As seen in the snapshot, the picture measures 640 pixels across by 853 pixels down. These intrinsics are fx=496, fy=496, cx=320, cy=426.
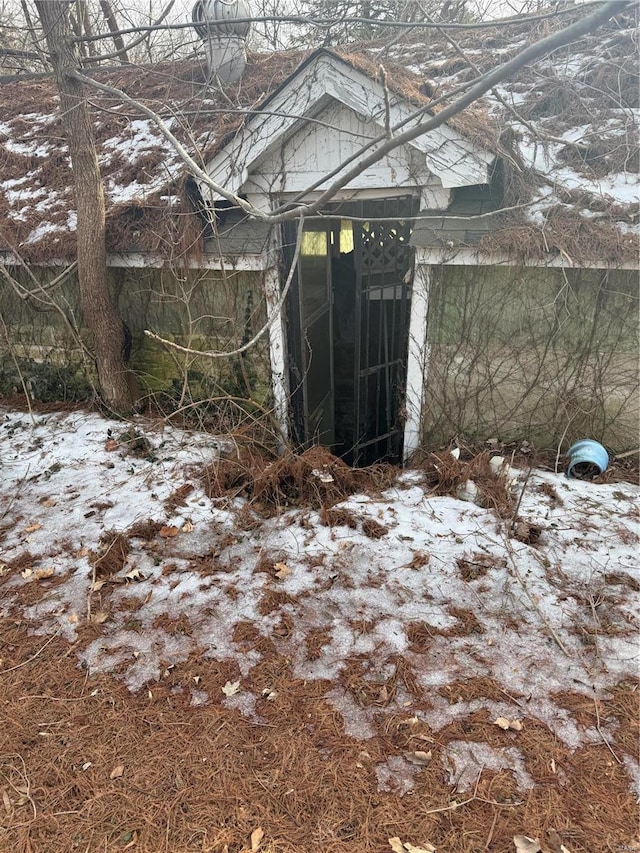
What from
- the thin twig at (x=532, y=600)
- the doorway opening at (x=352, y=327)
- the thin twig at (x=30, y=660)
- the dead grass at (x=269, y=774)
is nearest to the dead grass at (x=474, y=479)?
the thin twig at (x=532, y=600)

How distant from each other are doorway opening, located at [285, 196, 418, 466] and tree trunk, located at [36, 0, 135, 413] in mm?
1973

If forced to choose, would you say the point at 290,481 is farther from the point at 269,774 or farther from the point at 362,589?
the point at 269,774

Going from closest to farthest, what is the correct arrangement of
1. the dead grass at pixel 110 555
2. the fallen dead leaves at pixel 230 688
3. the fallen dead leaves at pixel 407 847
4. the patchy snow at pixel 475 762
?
the fallen dead leaves at pixel 407 847 < the patchy snow at pixel 475 762 < the fallen dead leaves at pixel 230 688 < the dead grass at pixel 110 555

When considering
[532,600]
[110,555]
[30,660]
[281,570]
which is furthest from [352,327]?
[30,660]

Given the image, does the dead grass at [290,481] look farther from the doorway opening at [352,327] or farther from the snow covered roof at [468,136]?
the snow covered roof at [468,136]

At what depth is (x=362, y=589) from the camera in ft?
11.9

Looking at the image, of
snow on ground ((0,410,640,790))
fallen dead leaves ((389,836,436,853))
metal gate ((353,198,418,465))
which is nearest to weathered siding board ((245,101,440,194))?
metal gate ((353,198,418,465))

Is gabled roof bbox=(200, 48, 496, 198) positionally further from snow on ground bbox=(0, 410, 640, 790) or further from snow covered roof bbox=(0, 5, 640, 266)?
snow on ground bbox=(0, 410, 640, 790)

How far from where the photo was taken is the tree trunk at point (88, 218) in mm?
4496

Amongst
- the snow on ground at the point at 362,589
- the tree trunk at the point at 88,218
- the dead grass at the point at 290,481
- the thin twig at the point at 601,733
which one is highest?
the tree trunk at the point at 88,218

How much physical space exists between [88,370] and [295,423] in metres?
2.76

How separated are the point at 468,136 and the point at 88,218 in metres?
3.72

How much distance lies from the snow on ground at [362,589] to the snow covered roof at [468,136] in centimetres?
227

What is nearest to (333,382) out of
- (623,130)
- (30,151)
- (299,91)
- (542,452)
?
(542,452)
